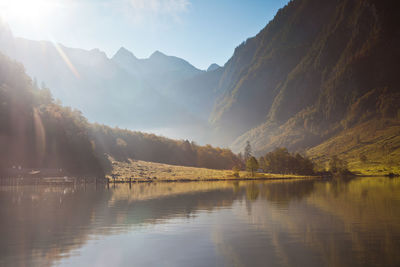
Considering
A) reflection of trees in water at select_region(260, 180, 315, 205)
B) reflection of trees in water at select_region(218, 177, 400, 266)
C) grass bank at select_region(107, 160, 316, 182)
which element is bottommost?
reflection of trees in water at select_region(218, 177, 400, 266)

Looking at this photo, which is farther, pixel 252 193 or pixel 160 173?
pixel 160 173

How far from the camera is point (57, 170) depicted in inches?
4466

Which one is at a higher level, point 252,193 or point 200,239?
point 252,193

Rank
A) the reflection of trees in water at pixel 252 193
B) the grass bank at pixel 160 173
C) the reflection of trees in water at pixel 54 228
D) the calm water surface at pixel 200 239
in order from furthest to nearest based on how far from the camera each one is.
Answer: the grass bank at pixel 160 173, the reflection of trees in water at pixel 252 193, the reflection of trees in water at pixel 54 228, the calm water surface at pixel 200 239

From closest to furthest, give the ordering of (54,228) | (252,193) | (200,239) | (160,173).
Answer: (200,239) < (54,228) < (252,193) < (160,173)

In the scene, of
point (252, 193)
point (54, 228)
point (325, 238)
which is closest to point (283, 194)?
point (252, 193)

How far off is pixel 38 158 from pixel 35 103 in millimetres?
24295

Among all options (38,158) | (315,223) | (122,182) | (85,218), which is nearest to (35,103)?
(38,158)

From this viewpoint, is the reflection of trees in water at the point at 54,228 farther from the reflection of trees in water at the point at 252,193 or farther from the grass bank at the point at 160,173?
the grass bank at the point at 160,173

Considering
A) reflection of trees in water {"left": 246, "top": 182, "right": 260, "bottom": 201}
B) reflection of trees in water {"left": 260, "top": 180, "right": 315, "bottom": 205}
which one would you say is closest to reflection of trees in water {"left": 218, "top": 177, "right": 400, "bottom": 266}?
reflection of trees in water {"left": 260, "top": 180, "right": 315, "bottom": 205}

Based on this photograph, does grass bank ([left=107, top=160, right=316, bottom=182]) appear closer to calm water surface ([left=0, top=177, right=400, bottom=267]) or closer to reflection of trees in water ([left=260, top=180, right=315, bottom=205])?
reflection of trees in water ([left=260, top=180, right=315, bottom=205])

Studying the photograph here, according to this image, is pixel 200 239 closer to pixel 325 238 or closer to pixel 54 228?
→ pixel 325 238

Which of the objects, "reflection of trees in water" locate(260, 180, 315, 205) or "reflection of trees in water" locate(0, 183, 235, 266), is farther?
"reflection of trees in water" locate(260, 180, 315, 205)

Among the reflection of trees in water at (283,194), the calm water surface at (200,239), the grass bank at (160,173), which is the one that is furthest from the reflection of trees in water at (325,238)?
the grass bank at (160,173)
